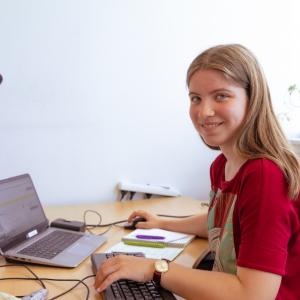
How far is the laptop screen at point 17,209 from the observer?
3.60 feet

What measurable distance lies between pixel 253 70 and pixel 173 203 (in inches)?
40.0

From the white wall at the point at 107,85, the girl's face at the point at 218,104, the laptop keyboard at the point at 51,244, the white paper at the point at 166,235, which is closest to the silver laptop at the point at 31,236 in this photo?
the laptop keyboard at the point at 51,244

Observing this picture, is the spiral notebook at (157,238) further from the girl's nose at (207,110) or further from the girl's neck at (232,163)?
the girl's nose at (207,110)

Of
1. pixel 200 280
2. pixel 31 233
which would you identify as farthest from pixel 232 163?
pixel 31 233

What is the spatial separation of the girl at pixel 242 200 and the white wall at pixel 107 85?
84cm

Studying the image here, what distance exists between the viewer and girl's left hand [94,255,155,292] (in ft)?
2.73

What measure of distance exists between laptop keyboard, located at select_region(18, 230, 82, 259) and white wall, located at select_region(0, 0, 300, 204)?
49 centimetres

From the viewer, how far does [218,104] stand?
0.88 m

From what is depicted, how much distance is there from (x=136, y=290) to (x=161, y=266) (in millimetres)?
76

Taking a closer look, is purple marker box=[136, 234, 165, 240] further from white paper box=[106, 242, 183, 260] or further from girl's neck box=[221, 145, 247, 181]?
girl's neck box=[221, 145, 247, 181]

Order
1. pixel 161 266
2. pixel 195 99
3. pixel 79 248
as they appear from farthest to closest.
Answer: pixel 79 248 → pixel 195 99 → pixel 161 266

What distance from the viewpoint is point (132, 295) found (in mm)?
808

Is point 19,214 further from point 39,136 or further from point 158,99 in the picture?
point 158,99

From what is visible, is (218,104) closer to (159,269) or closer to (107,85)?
(159,269)
